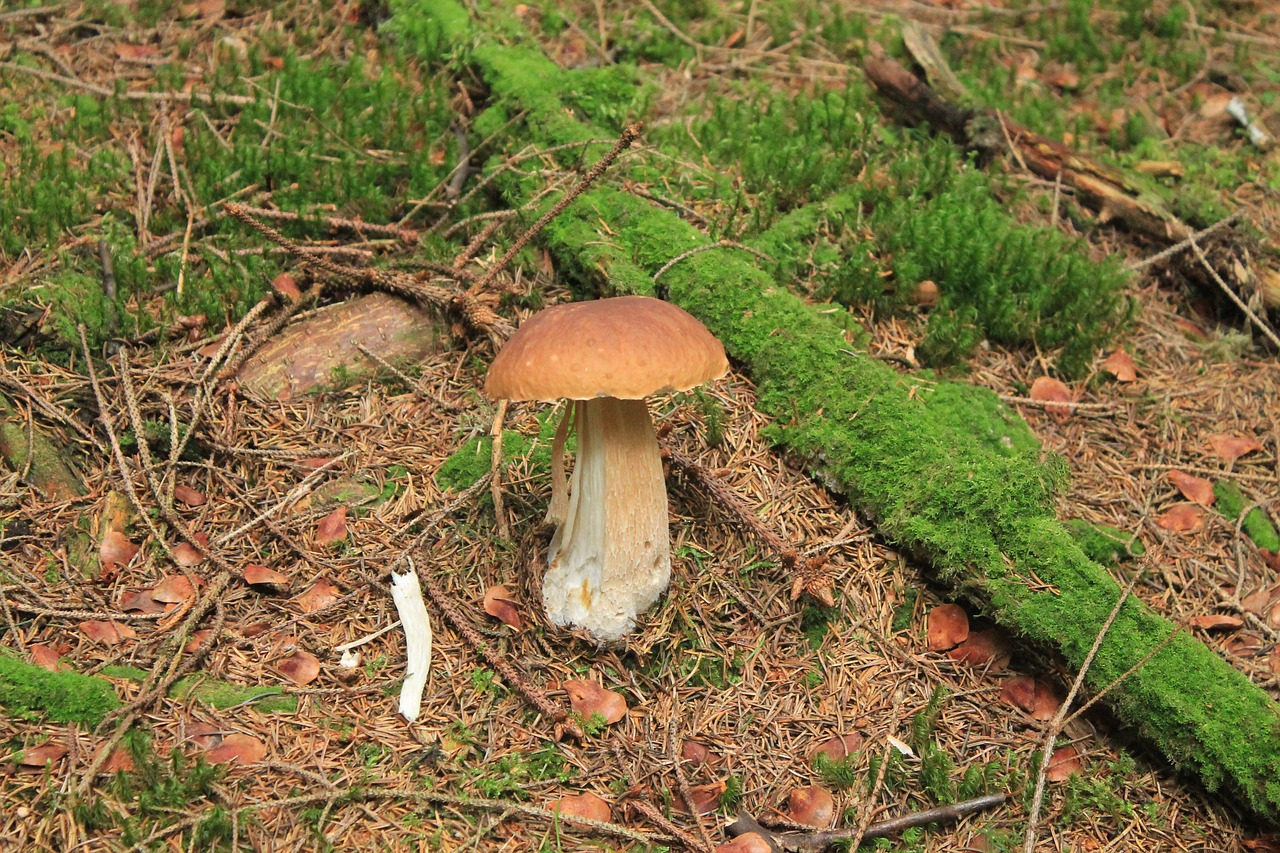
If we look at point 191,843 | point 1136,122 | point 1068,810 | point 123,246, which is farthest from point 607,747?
point 1136,122

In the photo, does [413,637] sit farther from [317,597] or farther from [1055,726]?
[1055,726]

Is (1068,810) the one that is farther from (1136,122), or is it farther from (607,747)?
(1136,122)

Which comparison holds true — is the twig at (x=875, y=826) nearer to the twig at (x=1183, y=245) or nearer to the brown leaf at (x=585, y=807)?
the brown leaf at (x=585, y=807)

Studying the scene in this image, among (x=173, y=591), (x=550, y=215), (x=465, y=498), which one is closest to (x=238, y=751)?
(x=173, y=591)

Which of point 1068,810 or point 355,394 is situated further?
point 355,394

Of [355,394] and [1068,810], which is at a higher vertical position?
[355,394]

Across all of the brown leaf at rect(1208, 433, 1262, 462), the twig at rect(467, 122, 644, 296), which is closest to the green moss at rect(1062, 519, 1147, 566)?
the brown leaf at rect(1208, 433, 1262, 462)
